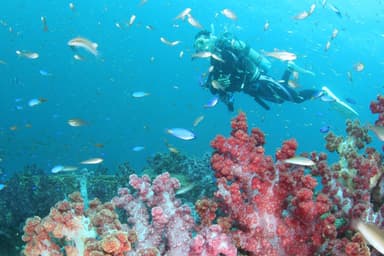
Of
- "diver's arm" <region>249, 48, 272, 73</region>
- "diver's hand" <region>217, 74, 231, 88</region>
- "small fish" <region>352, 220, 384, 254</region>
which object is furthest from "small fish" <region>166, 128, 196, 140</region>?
"diver's arm" <region>249, 48, 272, 73</region>

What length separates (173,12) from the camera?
8625cm

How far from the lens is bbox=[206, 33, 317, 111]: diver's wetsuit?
983cm

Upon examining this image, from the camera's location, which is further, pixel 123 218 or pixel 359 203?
pixel 123 218

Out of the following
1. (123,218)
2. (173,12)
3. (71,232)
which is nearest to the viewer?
(71,232)

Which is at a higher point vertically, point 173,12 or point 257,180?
point 173,12

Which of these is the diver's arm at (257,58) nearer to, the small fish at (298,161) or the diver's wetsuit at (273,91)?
the diver's wetsuit at (273,91)

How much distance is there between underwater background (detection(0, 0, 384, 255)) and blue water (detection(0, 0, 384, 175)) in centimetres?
34

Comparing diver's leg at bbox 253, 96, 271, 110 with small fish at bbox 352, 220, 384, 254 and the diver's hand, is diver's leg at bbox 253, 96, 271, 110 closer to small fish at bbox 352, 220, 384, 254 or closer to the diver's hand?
the diver's hand

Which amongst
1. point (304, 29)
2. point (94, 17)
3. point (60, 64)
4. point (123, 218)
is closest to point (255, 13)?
point (304, 29)

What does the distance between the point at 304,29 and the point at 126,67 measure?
8121cm

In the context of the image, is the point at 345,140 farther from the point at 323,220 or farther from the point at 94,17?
the point at 94,17

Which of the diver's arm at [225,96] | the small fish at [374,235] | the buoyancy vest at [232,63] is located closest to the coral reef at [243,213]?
the small fish at [374,235]

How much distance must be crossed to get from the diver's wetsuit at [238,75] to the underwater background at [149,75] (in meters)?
18.2

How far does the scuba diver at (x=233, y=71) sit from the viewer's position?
31.8 ft
